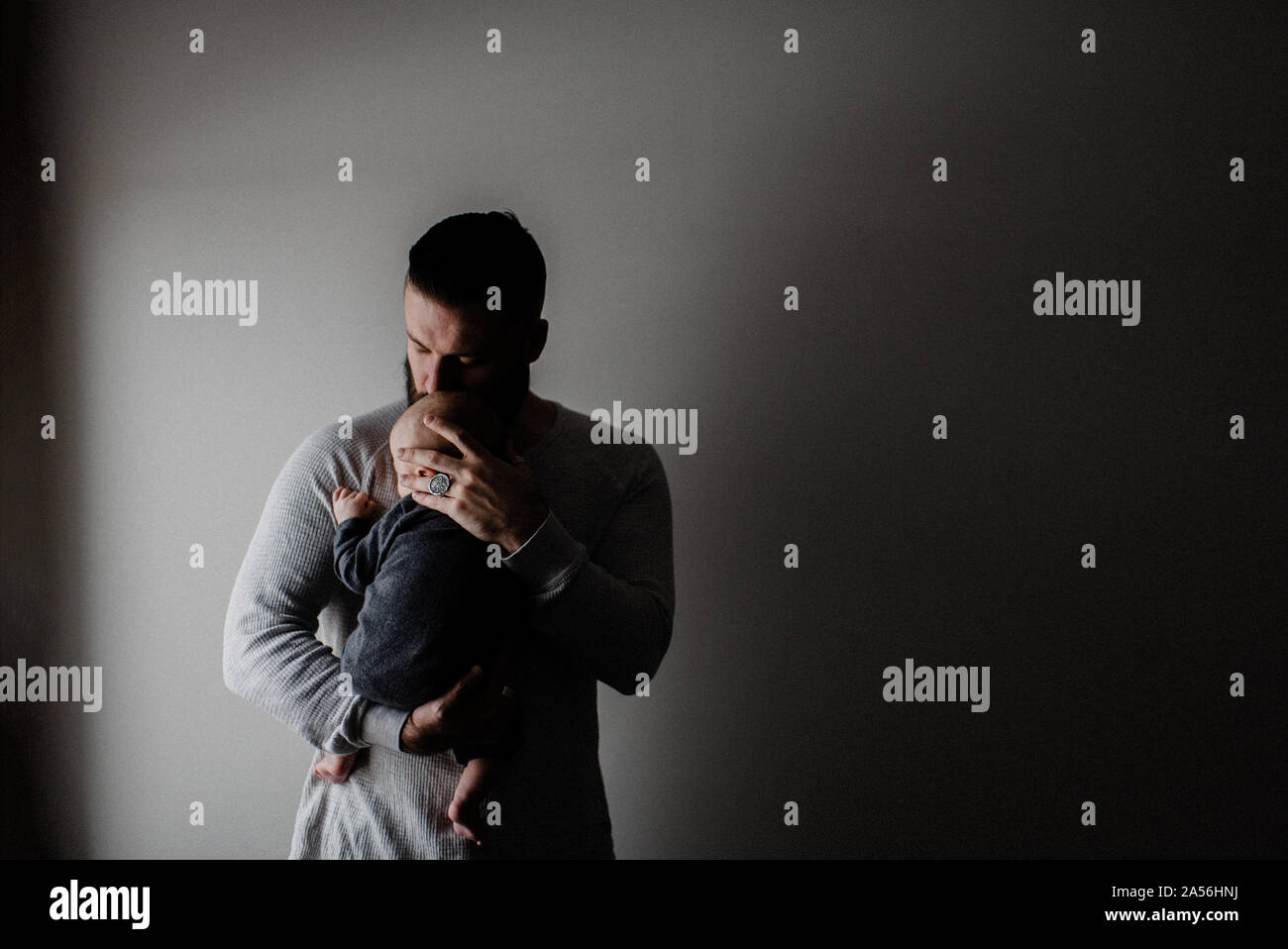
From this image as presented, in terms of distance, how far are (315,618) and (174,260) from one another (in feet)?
2.03

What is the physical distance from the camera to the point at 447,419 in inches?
35.4

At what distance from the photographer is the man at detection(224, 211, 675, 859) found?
2.90 feet

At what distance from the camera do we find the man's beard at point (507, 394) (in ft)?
3.19

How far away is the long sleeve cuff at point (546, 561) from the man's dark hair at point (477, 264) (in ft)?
0.85

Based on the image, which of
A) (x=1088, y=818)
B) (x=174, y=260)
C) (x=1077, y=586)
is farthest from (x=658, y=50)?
(x=1088, y=818)

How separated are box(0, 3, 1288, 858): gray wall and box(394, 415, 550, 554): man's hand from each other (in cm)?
30

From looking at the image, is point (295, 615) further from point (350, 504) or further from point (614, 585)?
point (614, 585)

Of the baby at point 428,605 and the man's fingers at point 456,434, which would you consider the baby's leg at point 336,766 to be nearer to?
the baby at point 428,605

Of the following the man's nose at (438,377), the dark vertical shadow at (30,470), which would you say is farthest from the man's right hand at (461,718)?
the dark vertical shadow at (30,470)

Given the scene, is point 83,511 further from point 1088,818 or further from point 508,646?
point 1088,818

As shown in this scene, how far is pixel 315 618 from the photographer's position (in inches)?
37.0

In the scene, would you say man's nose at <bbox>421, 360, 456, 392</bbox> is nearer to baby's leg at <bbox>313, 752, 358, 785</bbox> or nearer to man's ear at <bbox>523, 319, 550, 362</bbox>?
man's ear at <bbox>523, 319, 550, 362</bbox>

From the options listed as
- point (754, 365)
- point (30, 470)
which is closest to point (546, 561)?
point (754, 365)

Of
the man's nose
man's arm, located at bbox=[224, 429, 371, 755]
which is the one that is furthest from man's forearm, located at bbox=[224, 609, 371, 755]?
A: the man's nose
